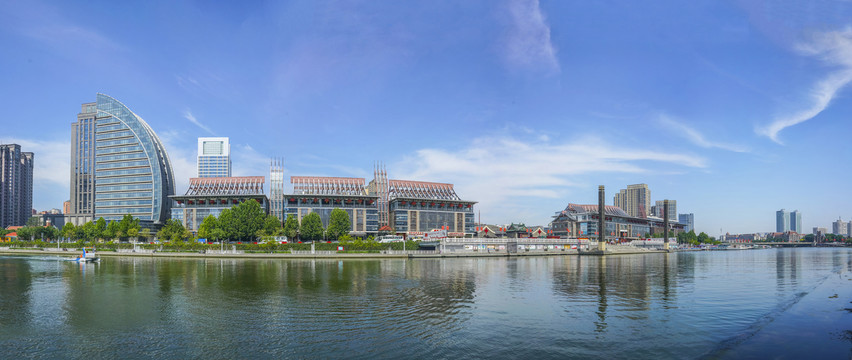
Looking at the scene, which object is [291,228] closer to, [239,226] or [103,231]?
[239,226]

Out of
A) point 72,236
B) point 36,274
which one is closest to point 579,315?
point 36,274

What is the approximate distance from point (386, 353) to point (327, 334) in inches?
274

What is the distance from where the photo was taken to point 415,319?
42.1 meters

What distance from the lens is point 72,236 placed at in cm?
18038

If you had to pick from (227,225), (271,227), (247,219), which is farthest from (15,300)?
(247,219)

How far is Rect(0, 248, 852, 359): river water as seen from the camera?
33031 millimetres

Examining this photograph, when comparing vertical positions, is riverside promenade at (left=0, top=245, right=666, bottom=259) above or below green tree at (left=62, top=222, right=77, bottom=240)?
below

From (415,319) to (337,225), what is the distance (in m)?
136

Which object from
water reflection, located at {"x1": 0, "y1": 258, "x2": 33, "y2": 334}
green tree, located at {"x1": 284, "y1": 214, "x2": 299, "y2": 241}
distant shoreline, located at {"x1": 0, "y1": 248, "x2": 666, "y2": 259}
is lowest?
distant shoreline, located at {"x1": 0, "y1": 248, "x2": 666, "y2": 259}

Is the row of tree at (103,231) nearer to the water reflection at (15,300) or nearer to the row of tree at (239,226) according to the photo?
the row of tree at (239,226)

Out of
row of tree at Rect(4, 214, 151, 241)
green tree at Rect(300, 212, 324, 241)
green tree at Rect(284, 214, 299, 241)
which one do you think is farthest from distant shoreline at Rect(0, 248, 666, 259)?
green tree at Rect(284, 214, 299, 241)

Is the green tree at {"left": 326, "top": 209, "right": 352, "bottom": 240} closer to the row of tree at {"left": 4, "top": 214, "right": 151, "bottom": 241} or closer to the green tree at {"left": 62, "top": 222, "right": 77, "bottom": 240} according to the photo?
the row of tree at {"left": 4, "top": 214, "right": 151, "bottom": 241}

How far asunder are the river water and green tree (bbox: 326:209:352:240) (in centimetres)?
10215

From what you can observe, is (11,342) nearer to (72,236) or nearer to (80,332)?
(80,332)
